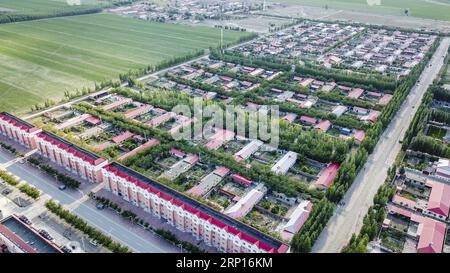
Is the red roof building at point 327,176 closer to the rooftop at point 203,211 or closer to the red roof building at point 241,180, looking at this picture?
the red roof building at point 241,180

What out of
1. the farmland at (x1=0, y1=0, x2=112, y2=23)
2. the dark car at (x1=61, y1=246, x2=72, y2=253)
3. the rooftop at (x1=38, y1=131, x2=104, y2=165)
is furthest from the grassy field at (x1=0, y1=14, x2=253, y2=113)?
the dark car at (x1=61, y1=246, x2=72, y2=253)

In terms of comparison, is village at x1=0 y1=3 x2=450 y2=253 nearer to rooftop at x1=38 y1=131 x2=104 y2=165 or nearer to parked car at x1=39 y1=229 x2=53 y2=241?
rooftop at x1=38 y1=131 x2=104 y2=165

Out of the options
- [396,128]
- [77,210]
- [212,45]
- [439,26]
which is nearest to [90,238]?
[77,210]

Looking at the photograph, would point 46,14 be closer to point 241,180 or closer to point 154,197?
point 241,180

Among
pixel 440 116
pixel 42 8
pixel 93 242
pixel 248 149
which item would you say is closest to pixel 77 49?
pixel 42 8

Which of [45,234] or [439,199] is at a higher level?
[439,199]

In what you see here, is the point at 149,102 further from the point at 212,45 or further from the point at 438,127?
the point at 438,127

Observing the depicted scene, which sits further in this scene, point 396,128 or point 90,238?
point 396,128
